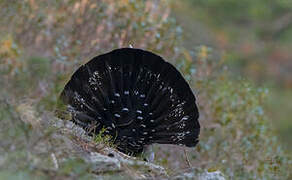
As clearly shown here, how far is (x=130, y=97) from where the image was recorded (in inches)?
242

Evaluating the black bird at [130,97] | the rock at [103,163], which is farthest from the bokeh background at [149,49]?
the rock at [103,163]

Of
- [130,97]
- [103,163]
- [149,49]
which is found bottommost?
[103,163]

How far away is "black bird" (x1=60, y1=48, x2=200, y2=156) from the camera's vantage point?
6.07 meters

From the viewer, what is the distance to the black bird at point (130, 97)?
19.9 feet

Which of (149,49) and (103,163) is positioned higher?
(149,49)

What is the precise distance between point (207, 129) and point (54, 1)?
330 centimetres

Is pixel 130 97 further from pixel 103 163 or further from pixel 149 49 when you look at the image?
pixel 149 49

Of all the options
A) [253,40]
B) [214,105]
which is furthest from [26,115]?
[253,40]

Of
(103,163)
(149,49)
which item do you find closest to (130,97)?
(103,163)

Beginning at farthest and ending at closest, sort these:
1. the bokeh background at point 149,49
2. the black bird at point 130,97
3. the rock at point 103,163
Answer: the bokeh background at point 149,49
the black bird at point 130,97
the rock at point 103,163

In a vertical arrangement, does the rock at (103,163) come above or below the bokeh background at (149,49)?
below

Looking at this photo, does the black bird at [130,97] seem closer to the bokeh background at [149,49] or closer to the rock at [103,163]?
the rock at [103,163]

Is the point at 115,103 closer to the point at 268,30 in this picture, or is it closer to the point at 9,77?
the point at 9,77

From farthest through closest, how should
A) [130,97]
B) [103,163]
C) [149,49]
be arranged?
1. [149,49]
2. [130,97]
3. [103,163]
